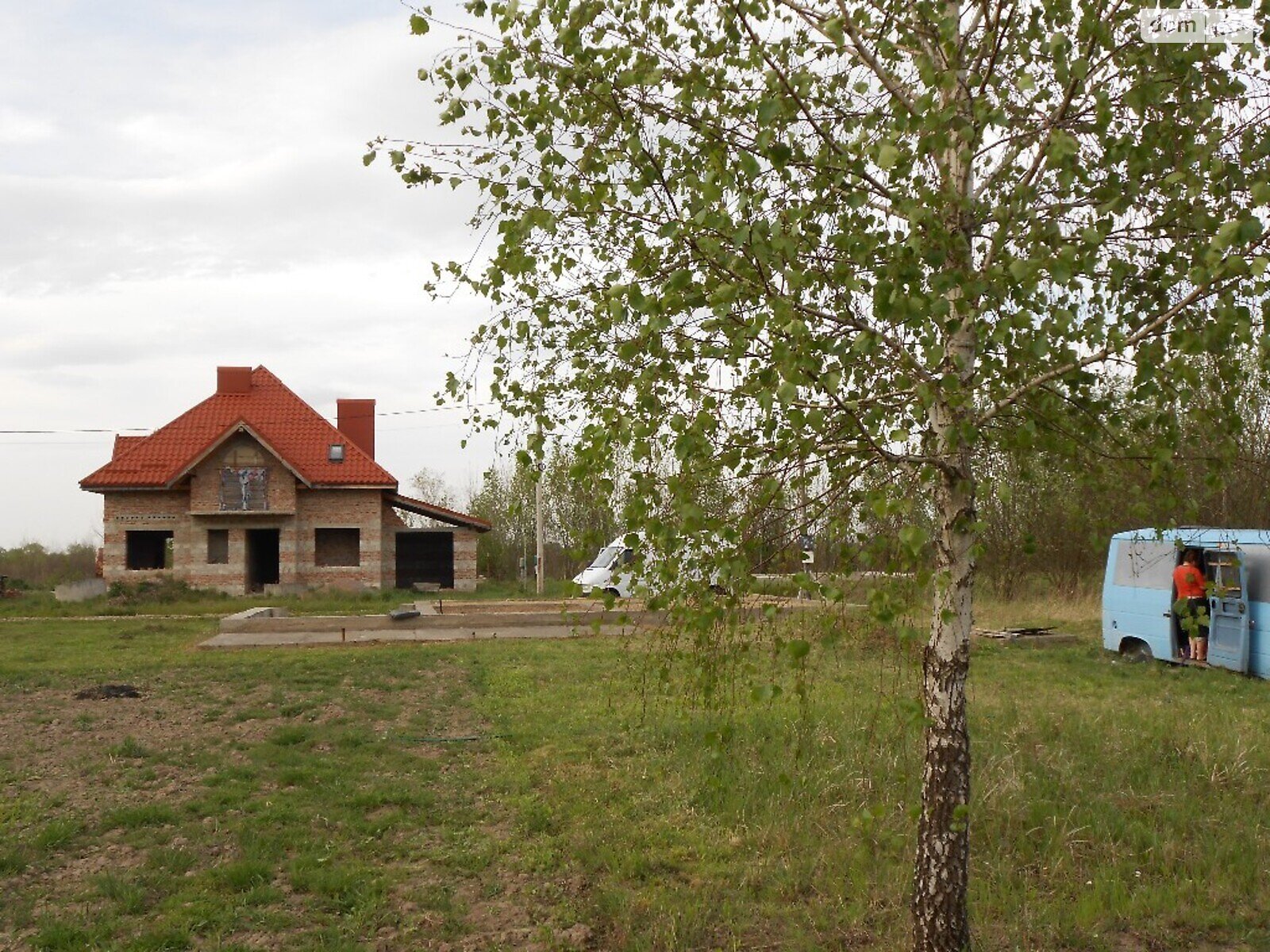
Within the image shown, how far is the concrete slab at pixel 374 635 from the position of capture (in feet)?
63.0

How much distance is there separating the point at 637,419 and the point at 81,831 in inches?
215

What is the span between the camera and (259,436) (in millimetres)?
33250

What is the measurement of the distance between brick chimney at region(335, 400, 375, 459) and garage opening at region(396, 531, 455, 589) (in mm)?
4859

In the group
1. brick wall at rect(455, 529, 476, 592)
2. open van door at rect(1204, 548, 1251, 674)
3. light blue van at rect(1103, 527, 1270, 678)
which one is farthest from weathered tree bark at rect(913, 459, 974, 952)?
brick wall at rect(455, 529, 476, 592)

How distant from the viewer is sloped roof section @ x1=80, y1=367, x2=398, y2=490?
111 feet

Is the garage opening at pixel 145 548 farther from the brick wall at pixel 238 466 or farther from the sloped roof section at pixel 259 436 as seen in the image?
the brick wall at pixel 238 466

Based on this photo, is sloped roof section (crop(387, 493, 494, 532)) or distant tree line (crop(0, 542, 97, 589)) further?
distant tree line (crop(0, 542, 97, 589))

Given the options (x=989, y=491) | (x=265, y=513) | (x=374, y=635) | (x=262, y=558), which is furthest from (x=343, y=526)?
(x=989, y=491)

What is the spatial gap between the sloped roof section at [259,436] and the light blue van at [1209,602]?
23861 millimetres

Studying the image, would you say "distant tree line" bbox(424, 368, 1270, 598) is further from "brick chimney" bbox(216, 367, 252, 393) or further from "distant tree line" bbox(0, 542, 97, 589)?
"distant tree line" bbox(0, 542, 97, 589)

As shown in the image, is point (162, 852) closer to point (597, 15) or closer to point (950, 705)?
point (950, 705)

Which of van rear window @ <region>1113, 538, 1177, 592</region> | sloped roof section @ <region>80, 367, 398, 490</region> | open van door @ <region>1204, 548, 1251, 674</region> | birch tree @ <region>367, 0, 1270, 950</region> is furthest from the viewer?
sloped roof section @ <region>80, 367, 398, 490</region>

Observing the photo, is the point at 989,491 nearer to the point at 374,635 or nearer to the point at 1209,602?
the point at 1209,602

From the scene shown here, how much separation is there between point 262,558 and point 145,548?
143 inches
